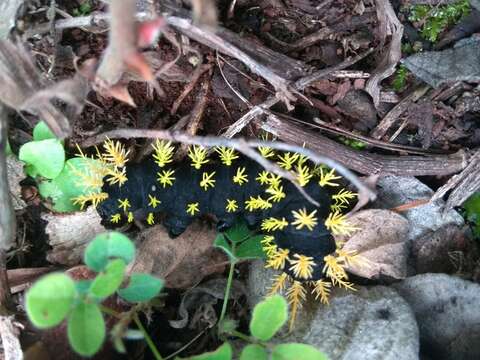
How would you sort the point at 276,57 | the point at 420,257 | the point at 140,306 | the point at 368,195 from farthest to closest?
the point at 420,257 → the point at 276,57 → the point at 140,306 → the point at 368,195

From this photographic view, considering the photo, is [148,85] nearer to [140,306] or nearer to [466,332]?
[140,306]

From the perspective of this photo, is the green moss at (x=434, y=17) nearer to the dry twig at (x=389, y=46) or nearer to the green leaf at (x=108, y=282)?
the dry twig at (x=389, y=46)

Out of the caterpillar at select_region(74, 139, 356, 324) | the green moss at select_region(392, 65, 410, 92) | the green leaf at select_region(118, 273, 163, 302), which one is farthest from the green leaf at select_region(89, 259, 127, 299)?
the green moss at select_region(392, 65, 410, 92)

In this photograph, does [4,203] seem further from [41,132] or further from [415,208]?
[415,208]

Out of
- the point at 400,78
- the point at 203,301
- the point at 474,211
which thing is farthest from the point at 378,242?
the point at 203,301

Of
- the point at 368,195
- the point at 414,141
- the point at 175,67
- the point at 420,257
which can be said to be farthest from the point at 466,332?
the point at 175,67

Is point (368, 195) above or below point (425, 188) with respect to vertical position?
above

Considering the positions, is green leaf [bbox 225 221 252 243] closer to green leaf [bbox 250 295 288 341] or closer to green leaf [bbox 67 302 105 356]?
green leaf [bbox 250 295 288 341]
